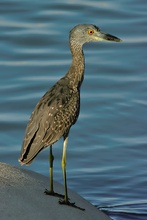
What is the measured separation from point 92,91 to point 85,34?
Answer: 169 inches

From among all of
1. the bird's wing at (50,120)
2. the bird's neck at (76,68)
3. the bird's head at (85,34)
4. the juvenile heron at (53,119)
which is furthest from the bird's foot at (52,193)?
the bird's head at (85,34)

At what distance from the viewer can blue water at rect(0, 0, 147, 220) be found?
1059 cm

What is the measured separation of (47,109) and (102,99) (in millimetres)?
4764

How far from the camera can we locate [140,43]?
14594 millimetres

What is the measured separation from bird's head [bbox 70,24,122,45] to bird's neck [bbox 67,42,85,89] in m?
0.06

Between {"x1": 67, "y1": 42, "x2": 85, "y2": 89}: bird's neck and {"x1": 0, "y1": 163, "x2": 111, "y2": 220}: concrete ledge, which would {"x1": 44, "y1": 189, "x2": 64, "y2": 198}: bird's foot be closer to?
{"x1": 0, "y1": 163, "x2": 111, "y2": 220}: concrete ledge

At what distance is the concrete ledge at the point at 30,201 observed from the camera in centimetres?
674

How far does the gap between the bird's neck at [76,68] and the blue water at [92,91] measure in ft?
5.34

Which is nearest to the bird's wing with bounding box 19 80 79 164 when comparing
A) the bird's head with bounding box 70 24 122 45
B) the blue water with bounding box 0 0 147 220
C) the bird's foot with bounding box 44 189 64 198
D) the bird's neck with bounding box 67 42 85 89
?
the bird's neck with bounding box 67 42 85 89

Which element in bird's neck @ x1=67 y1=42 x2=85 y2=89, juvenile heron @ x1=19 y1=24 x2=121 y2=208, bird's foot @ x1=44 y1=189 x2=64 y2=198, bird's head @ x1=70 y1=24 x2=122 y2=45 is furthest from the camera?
bird's head @ x1=70 y1=24 x2=122 y2=45

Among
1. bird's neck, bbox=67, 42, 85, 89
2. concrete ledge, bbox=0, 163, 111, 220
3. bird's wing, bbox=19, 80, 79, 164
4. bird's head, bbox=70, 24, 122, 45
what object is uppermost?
bird's head, bbox=70, 24, 122, 45

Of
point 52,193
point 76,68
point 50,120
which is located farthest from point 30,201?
point 76,68

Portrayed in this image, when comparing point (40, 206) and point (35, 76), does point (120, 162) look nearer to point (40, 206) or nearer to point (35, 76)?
point (35, 76)

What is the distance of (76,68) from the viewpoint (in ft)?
27.9
